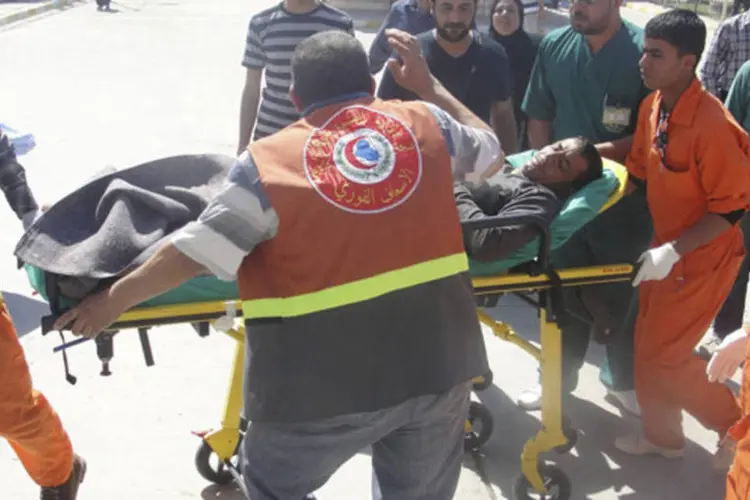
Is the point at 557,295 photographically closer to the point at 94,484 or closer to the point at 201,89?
the point at 94,484

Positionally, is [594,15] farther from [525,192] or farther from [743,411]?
[743,411]

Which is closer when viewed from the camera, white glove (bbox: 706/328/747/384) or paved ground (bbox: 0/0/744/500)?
white glove (bbox: 706/328/747/384)

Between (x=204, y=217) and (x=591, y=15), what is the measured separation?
231 cm

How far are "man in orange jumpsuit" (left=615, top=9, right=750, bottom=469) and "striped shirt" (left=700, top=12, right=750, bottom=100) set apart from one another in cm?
152

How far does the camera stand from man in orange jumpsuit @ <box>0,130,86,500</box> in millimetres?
2342

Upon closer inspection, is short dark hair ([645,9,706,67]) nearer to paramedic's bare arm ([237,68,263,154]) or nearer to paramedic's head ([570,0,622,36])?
paramedic's head ([570,0,622,36])

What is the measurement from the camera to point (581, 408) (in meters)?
3.76

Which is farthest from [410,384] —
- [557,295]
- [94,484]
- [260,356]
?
[94,484]

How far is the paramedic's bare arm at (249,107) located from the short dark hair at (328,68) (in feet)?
7.30

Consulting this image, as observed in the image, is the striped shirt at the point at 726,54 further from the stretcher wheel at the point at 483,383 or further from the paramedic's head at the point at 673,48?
the stretcher wheel at the point at 483,383

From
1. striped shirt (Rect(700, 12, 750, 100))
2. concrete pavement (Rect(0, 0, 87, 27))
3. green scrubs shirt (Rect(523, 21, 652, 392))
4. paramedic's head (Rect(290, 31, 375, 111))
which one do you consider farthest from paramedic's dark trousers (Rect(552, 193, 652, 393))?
concrete pavement (Rect(0, 0, 87, 27))

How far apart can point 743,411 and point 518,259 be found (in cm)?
94

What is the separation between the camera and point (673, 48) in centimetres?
296

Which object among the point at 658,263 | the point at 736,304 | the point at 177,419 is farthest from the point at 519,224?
the point at 736,304
